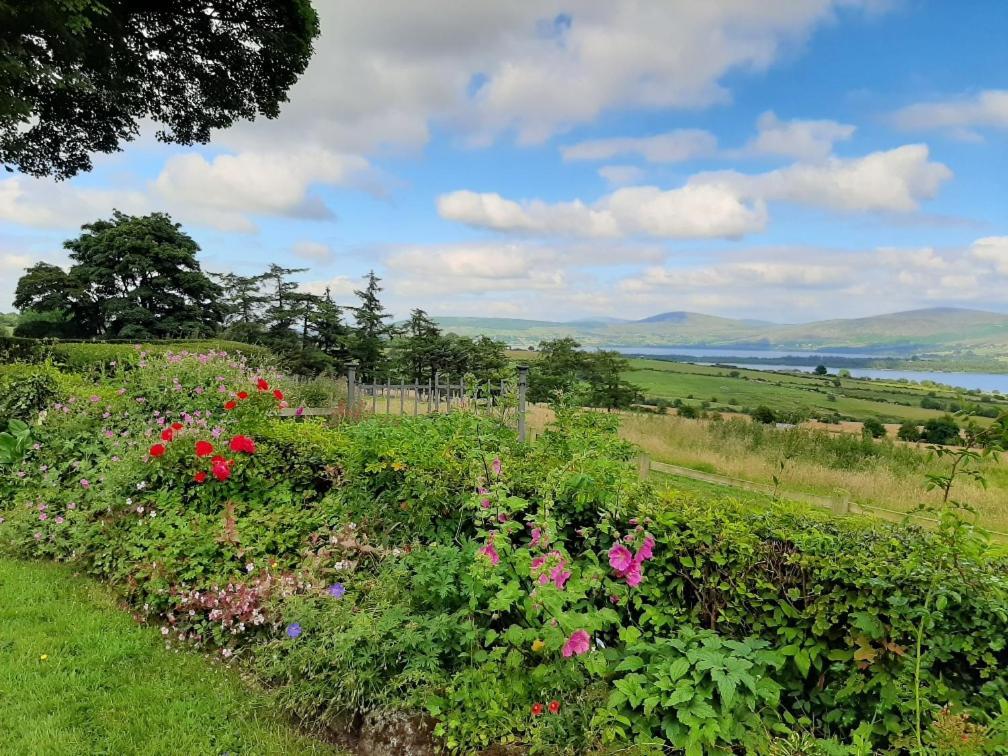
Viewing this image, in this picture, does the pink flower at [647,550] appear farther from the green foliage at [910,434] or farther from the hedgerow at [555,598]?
the green foliage at [910,434]

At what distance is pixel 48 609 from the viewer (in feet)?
12.1

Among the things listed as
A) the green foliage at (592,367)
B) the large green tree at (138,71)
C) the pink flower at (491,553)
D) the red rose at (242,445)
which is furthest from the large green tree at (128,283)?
the pink flower at (491,553)

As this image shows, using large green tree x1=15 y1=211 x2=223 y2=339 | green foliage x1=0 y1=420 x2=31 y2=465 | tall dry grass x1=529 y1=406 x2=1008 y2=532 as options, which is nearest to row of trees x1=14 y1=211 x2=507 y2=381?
large green tree x1=15 y1=211 x2=223 y2=339

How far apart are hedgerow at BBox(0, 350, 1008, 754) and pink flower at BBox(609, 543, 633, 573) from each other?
13 mm

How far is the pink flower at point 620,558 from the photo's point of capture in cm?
262

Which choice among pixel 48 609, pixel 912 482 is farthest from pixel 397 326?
pixel 48 609

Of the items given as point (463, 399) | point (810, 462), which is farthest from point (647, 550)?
point (810, 462)

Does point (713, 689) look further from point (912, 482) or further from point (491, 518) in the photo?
point (912, 482)

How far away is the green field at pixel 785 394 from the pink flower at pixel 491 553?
87.2 ft

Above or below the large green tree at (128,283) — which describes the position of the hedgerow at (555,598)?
below

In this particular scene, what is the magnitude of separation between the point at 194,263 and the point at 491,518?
32.8 metres

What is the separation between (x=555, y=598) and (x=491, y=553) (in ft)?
1.53

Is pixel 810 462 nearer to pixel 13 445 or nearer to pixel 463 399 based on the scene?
pixel 463 399

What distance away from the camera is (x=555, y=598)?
7.62ft
